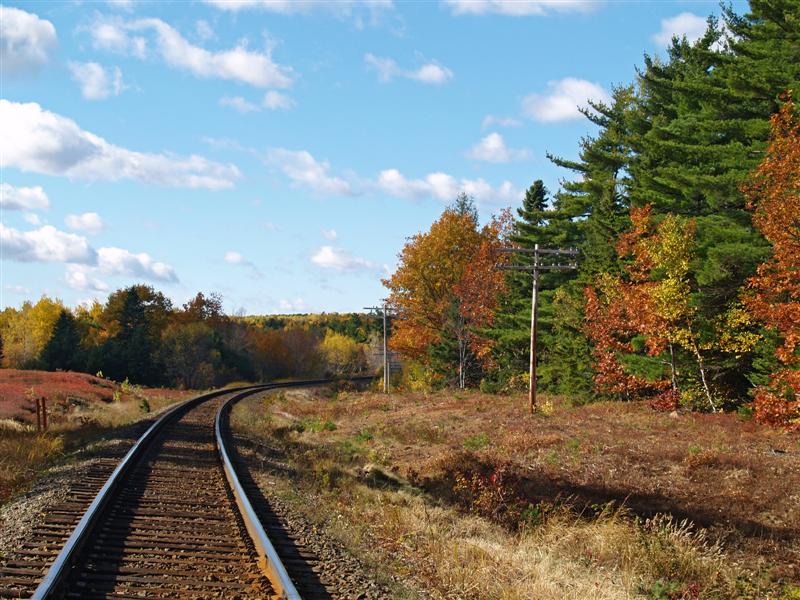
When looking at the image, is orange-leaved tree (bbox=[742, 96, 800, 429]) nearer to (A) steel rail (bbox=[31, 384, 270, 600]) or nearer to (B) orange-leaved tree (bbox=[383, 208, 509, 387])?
(A) steel rail (bbox=[31, 384, 270, 600])

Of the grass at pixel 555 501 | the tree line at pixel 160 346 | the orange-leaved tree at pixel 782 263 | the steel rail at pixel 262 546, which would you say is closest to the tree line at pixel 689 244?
the orange-leaved tree at pixel 782 263

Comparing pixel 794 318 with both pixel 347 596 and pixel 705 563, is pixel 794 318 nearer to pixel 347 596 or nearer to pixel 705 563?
pixel 705 563

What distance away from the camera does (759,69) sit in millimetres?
25953

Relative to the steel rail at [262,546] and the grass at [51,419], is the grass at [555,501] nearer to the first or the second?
the steel rail at [262,546]

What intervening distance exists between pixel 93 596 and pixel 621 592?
233 inches

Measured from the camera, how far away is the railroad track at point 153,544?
727 cm

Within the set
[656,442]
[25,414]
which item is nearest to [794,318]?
[656,442]

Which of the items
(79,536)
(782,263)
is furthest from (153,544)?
(782,263)

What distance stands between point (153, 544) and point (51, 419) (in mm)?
20384

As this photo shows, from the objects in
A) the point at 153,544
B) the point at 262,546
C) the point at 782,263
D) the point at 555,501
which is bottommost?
the point at 555,501

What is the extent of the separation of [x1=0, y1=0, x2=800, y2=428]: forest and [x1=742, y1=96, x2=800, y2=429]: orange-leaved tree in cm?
6

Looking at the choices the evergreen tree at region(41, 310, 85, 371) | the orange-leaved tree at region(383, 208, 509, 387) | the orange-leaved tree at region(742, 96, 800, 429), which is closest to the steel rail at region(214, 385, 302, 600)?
the orange-leaved tree at region(742, 96, 800, 429)

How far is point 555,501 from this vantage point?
1430 cm

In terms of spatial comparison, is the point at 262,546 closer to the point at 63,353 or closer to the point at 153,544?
the point at 153,544
